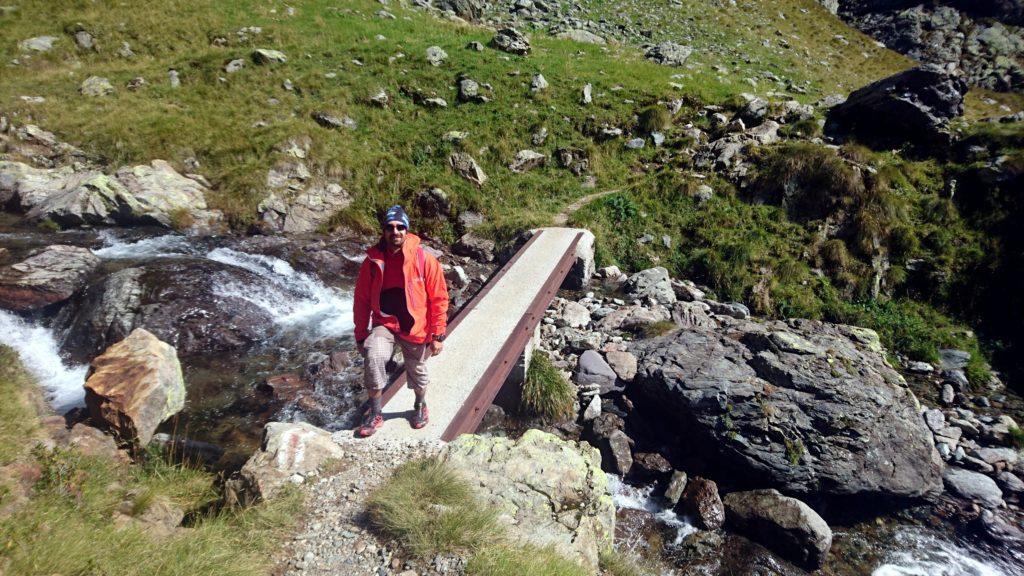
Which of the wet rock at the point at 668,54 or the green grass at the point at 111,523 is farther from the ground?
the wet rock at the point at 668,54

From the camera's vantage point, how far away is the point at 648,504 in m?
7.38

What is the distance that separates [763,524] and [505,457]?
4625mm

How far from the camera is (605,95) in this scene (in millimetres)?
21094

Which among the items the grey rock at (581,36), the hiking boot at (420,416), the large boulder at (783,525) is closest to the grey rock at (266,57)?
the grey rock at (581,36)

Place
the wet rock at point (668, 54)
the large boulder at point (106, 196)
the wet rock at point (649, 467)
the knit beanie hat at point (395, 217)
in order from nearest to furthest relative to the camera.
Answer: the knit beanie hat at point (395, 217), the wet rock at point (649, 467), the large boulder at point (106, 196), the wet rock at point (668, 54)

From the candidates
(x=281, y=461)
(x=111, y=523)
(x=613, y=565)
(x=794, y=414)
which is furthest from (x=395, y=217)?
(x=794, y=414)

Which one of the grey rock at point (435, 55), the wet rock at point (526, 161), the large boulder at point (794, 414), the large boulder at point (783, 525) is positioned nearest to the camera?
the large boulder at point (783, 525)

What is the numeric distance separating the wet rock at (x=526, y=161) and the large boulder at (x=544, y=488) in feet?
46.7

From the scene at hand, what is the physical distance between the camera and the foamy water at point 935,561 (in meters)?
6.65

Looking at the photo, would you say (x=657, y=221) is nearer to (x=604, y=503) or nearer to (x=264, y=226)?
(x=604, y=503)

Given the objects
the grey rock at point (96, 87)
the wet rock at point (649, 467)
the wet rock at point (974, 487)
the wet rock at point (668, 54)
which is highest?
the wet rock at point (668, 54)

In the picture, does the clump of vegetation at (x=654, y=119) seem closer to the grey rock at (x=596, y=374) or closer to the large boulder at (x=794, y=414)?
the large boulder at (x=794, y=414)

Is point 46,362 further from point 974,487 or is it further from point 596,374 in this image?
point 974,487

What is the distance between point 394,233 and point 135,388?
544cm
